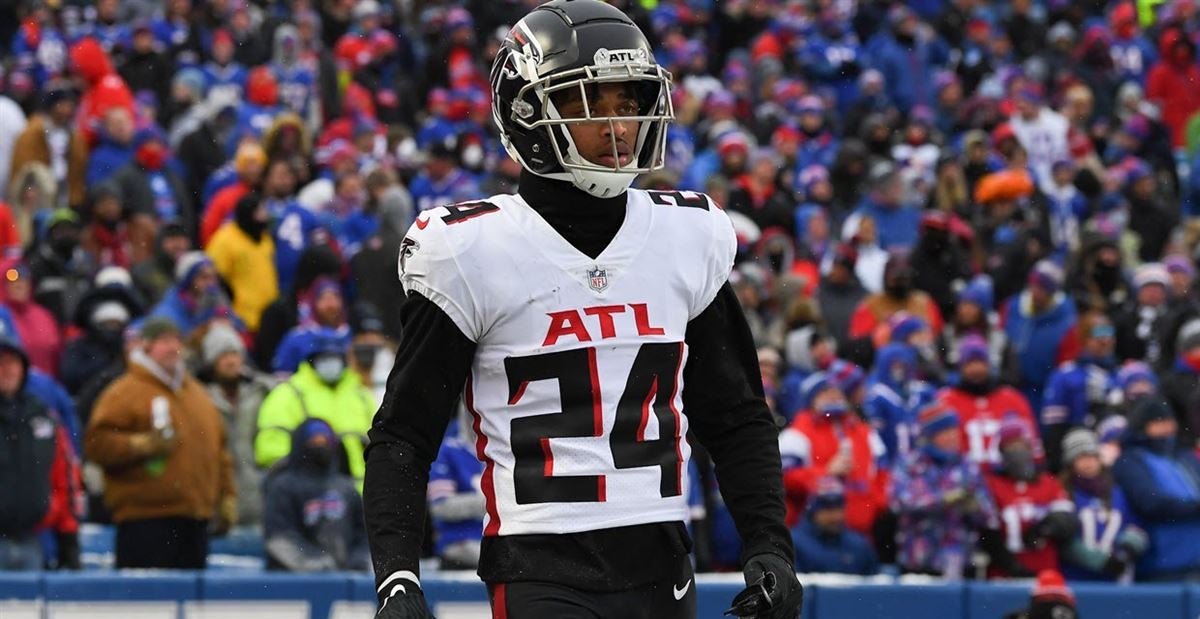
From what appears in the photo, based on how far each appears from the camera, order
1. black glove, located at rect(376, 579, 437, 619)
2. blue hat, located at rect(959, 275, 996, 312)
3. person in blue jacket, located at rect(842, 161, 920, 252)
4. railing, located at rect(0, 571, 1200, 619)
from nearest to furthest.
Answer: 1. black glove, located at rect(376, 579, 437, 619)
2. railing, located at rect(0, 571, 1200, 619)
3. blue hat, located at rect(959, 275, 996, 312)
4. person in blue jacket, located at rect(842, 161, 920, 252)

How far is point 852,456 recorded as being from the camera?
10.0 meters

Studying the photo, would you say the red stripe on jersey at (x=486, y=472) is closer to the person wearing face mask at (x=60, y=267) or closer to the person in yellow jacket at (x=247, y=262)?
the person wearing face mask at (x=60, y=267)

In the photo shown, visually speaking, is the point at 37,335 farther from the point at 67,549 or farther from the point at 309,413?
the point at 309,413

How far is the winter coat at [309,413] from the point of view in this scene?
31.8ft

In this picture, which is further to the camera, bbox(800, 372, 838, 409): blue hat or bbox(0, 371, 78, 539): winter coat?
bbox(800, 372, 838, 409): blue hat

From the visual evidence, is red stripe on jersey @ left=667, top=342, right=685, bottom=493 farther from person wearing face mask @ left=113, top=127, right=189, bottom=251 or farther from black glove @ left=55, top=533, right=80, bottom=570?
person wearing face mask @ left=113, top=127, right=189, bottom=251

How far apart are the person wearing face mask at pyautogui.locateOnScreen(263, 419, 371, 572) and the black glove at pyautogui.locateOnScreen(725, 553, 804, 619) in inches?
213

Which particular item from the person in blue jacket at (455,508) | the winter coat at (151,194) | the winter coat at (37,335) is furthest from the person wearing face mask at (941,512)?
the winter coat at (151,194)

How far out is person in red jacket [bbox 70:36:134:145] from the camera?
1389 centimetres

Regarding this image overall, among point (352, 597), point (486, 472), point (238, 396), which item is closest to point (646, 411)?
point (486, 472)

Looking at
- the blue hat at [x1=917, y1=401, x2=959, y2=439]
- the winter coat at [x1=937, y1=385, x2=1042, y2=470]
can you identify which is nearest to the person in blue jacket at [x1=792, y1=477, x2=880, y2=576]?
the blue hat at [x1=917, y1=401, x2=959, y2=439]

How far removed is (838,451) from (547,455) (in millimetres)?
6060

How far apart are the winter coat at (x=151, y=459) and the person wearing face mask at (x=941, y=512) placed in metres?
3.12

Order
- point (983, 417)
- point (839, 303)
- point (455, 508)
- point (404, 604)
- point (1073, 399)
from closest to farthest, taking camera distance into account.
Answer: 1. point (404, 604)
2. point (455, 508)
3. point (983, 417)
4. point (1073, 399)
5. point (839, 303)
